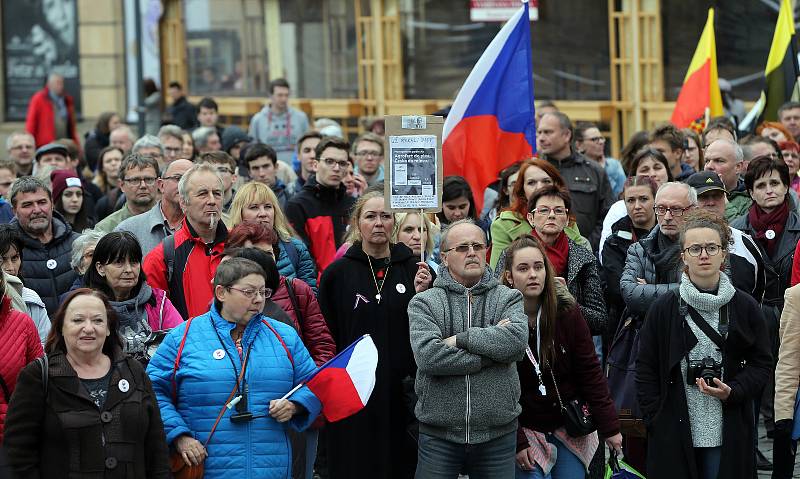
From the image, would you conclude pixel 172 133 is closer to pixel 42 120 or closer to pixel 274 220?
pixel 274 220

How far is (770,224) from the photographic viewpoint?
994 cm

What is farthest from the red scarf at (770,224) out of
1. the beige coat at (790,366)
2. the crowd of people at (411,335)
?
the beige coat at (790,366)

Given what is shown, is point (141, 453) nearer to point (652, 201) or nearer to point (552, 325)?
point (552, 325)

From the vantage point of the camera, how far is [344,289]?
8.41m

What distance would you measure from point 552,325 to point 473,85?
329 centimetres

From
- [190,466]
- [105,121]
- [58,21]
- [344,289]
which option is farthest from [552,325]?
[58,21]

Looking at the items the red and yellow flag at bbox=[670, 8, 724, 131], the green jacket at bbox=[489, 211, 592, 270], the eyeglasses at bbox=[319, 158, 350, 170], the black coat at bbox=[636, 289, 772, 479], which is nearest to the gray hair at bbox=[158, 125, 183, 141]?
the eyeglasses at bbox=[319, 158, 350, 170]

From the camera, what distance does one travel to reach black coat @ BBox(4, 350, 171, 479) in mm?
6539

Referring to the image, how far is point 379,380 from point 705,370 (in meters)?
1.80

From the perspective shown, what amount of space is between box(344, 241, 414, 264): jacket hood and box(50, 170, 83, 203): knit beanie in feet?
12.6

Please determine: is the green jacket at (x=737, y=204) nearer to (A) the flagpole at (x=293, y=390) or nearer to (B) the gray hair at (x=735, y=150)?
(B) the gray hair at (x=735, y=150)

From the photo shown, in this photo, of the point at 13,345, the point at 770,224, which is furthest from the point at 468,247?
the point at 770,224

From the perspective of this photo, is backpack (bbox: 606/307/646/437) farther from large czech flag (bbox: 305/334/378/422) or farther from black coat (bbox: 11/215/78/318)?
A: black coat (bbox: 11/215/78/318)

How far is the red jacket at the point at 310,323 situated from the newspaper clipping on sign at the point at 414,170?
725mm
